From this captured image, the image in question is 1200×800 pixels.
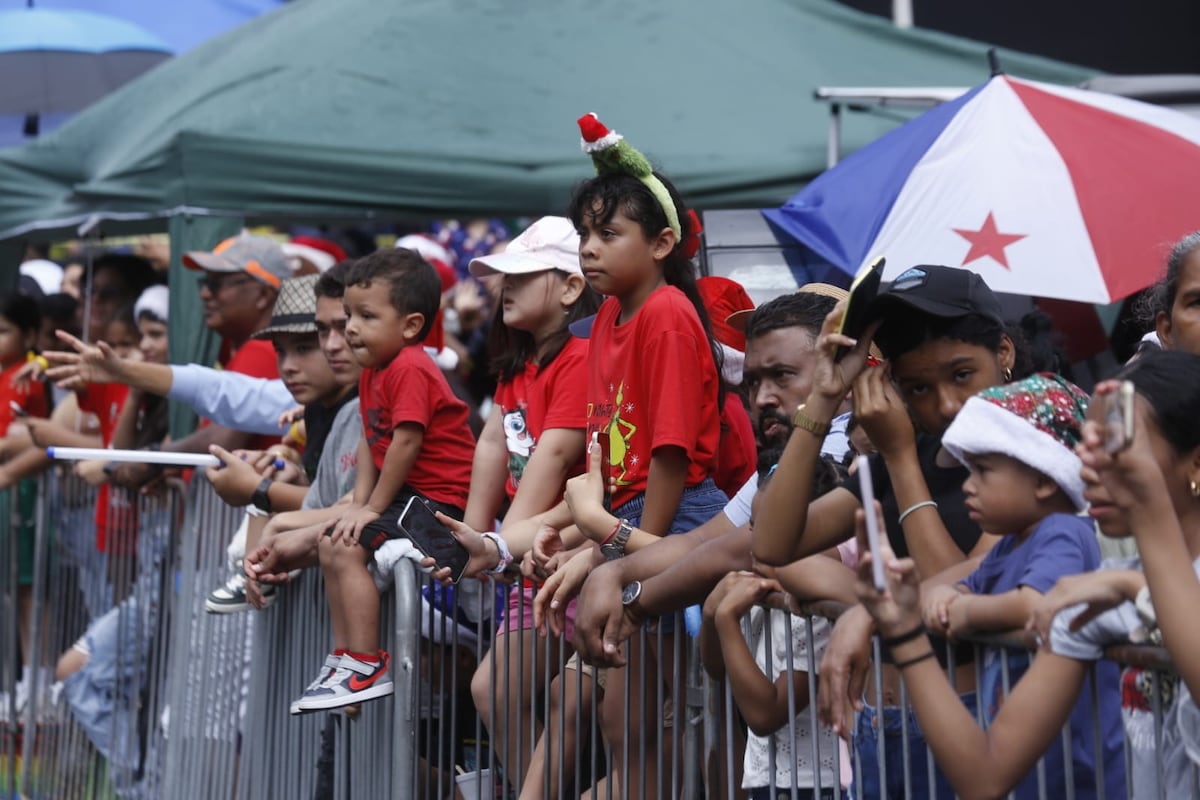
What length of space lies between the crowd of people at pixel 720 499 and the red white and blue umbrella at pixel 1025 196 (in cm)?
109

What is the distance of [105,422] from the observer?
8836mm

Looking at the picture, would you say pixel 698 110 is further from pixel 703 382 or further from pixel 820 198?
pixel 703 382

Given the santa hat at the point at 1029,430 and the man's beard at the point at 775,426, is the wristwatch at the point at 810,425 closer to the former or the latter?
the santa hat at the point at 1029,430

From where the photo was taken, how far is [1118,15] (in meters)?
15.5

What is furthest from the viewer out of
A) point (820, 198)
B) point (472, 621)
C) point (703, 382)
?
point (820, 198)

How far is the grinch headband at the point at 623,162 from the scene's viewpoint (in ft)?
14.9

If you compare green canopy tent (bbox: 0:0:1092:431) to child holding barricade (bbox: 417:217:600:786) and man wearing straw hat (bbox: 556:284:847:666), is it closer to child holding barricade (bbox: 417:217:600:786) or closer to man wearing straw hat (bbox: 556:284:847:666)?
child holding barricade (bbox: 417:217:600:786)

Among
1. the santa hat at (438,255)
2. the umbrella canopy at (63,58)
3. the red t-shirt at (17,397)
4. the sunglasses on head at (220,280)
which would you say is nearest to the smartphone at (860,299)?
the sunglasses on head at (220,280)

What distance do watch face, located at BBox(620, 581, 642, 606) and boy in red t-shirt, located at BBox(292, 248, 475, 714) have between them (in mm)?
1281

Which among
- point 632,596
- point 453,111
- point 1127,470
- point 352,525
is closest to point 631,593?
point 632,596

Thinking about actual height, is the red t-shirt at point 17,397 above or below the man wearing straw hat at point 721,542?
above

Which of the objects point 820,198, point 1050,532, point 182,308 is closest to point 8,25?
point 182,308

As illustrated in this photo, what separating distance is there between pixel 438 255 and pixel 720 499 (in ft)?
24.6

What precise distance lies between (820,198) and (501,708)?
3.00 meters
